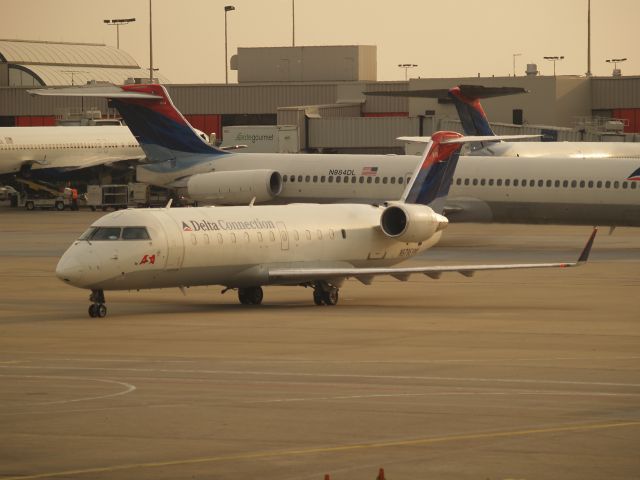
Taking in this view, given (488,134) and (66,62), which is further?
(66,62)

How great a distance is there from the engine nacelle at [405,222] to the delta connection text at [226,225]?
3.57m

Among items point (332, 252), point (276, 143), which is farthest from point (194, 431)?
point (276, 143)

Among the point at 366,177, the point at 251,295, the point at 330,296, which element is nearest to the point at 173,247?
the point at 251,295

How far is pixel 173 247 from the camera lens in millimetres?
32938

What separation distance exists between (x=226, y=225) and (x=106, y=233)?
10.3 ft

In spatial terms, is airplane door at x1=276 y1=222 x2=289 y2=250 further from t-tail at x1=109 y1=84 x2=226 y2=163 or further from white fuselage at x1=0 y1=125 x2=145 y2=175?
white fuselage at x1=0 y1=125 x2=145 y2=175

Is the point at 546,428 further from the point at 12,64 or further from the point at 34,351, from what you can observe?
the point at 12,64

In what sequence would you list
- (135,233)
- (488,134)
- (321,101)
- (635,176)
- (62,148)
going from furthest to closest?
1. (321,101)
2. (62,148)
3. (488,134)
4. (635,176)
5. (135,233)

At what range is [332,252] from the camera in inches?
1441

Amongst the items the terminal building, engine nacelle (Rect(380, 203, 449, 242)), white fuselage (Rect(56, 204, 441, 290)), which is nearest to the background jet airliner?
the terminal building

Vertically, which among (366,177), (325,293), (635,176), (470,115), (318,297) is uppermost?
(470,115)

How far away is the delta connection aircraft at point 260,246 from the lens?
3238cm

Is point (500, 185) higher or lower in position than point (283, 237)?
higher

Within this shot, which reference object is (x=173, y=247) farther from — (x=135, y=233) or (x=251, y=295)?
(x=251, y=295)
